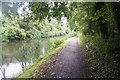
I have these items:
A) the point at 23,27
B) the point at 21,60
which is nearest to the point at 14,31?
the point at 23,27

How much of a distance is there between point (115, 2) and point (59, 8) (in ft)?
7.28

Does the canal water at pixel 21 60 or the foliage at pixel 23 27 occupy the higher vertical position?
the foliage at pixel 23 27

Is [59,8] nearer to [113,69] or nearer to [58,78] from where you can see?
[58,78]

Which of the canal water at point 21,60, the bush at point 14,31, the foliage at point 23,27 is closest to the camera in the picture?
the foliage at point 23,27

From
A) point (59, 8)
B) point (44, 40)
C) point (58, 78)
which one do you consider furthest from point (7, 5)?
point (44, 40)

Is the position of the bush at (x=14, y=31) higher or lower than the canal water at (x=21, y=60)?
higher

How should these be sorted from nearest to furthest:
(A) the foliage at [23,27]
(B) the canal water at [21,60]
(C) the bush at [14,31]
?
(A) the foliage at [23,27], (B) the canal water at [21,60], (C) the bush at [14,31]

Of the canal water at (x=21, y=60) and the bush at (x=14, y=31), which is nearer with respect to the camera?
the canal water at (x=21, y=60)

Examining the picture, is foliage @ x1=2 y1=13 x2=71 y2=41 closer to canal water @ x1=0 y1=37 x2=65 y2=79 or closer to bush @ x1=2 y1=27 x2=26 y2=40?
bush @ x1=2 y1=27 x2=26 y2=40

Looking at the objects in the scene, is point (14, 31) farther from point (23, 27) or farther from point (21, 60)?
point (21, 60)

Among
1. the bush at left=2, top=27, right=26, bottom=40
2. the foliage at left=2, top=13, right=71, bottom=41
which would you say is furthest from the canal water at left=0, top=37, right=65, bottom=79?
the bush at left=2, top=27, right=26, bottom=40

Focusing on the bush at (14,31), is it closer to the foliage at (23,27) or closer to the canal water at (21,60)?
the foliage at (23,27)

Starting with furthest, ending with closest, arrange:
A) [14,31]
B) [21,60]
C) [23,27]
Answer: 1. [14,31]
2. [23,27]
3. [21,60]

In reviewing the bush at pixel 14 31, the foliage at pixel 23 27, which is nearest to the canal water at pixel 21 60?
the foliage at pixel 23 27
